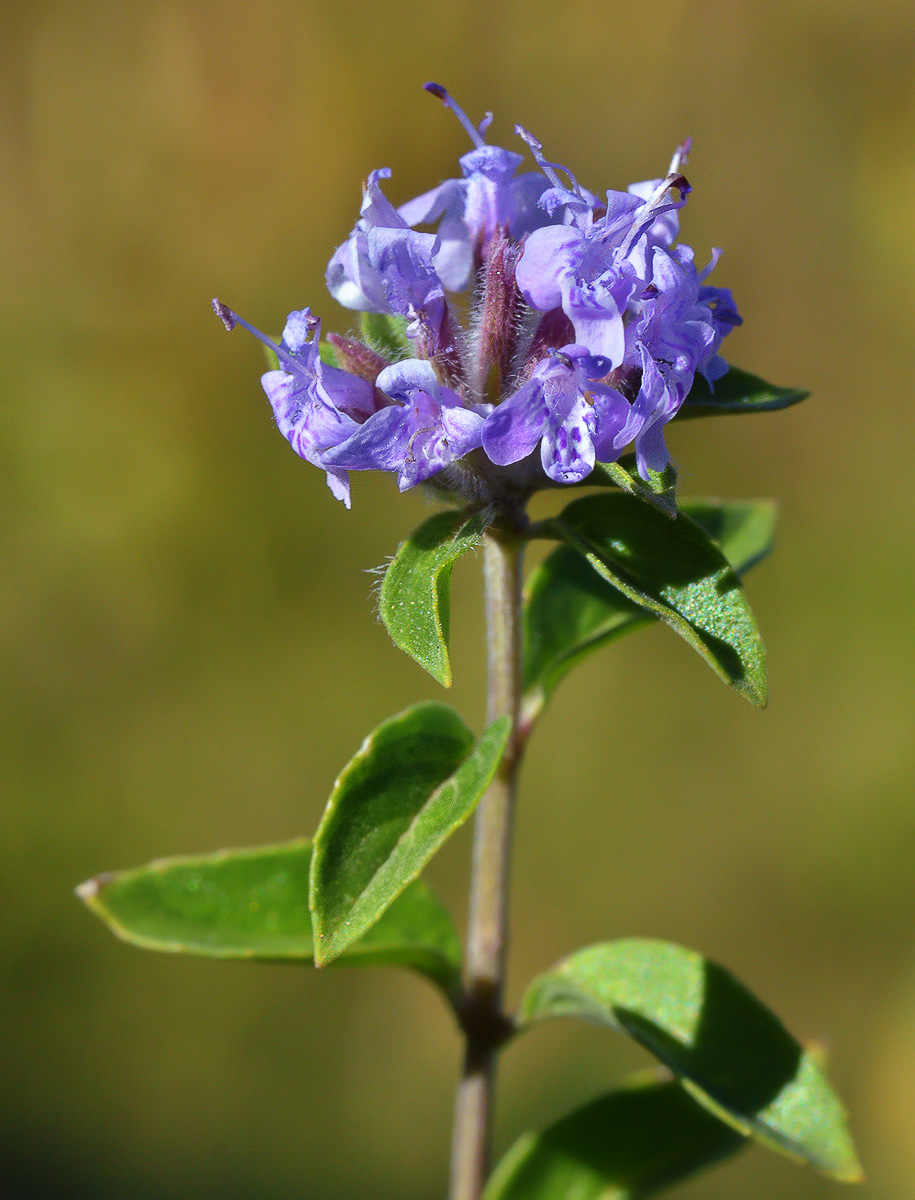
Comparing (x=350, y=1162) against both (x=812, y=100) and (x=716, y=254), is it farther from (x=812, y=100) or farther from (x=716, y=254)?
(x=812, y=100)

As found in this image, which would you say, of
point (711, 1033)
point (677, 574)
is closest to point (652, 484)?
point (677, 574)

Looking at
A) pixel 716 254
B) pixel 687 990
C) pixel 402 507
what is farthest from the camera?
pixel 402 507

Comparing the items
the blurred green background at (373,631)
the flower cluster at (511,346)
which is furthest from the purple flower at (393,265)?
the blurred green background at (373,631)

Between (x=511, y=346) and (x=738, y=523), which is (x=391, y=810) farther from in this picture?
(x=738, y=523)

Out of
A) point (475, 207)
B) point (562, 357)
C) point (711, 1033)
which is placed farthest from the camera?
point (711, 1033)

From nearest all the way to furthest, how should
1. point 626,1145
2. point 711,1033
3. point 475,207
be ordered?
point 475,207, point 711,1033, point 626,1145

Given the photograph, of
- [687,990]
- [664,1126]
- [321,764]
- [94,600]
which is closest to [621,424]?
[687,990]

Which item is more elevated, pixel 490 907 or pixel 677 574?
pixel 677 574

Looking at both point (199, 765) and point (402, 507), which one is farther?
point (402, 507)
